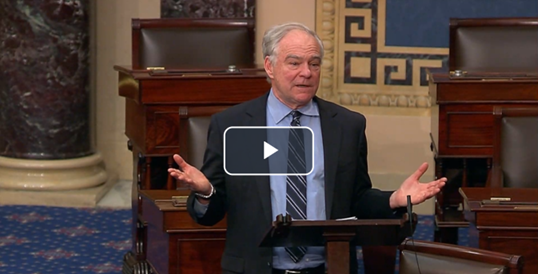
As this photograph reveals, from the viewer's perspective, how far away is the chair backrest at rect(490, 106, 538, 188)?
508cm

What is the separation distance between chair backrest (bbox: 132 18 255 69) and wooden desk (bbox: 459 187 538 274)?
2.38 m

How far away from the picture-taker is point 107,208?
741cm

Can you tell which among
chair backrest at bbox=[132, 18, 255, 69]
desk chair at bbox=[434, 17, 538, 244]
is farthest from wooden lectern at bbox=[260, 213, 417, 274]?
chair backrest at bbox=[132, 18, 255, 69]

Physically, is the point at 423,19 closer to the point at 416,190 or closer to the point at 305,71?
the point at 305,71

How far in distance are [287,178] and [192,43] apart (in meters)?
3.38

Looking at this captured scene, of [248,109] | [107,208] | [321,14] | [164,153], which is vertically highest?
[321,14]

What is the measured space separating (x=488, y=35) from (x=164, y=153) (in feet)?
7.10

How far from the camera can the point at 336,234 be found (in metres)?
2.70

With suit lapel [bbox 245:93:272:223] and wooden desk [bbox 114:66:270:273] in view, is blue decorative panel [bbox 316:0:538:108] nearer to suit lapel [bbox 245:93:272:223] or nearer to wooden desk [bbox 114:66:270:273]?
wooden desk [bbox 114:66:270:273]

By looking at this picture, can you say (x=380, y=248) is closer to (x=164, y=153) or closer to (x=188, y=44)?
(x=164, y=153)

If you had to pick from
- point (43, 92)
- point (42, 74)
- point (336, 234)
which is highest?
point (42, 74)

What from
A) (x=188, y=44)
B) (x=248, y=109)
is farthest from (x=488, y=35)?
(x=248, y=109)

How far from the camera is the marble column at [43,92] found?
743cm
